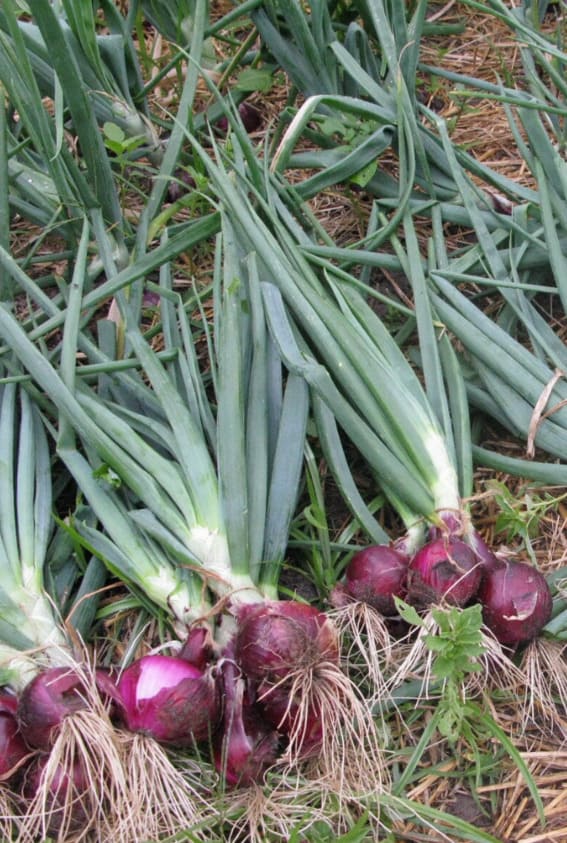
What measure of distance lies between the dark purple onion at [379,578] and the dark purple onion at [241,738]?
0.70ft

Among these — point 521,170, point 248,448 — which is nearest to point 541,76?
point 521,170

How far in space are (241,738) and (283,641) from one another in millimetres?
134

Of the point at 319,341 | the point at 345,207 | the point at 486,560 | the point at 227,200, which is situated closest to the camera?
the point at 486,560

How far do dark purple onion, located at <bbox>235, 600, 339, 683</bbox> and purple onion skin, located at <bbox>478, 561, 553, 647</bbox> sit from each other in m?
0.22

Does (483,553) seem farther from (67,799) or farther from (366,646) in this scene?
(67,799)

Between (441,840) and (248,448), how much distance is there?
0.60m

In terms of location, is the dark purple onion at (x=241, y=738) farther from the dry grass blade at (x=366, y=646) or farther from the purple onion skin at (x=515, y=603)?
the purple onion skin at (x=515, y=603)

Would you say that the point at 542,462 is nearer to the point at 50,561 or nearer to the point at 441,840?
the point at 441,840

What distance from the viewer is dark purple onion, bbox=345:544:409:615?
4.45 feet

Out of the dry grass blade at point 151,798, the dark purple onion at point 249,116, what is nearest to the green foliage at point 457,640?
the dry grass blade at point 151,798

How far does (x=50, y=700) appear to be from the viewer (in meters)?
1.24

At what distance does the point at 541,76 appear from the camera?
2283mm

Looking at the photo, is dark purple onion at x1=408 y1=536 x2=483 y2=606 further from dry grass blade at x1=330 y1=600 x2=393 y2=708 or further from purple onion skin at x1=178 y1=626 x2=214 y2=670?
purple onion skin at x1=178 y1=626 x2=214 y2=670

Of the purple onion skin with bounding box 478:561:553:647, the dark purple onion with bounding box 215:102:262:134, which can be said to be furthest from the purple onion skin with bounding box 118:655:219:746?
the dark purple onion with bounding box 215:102:262:134
